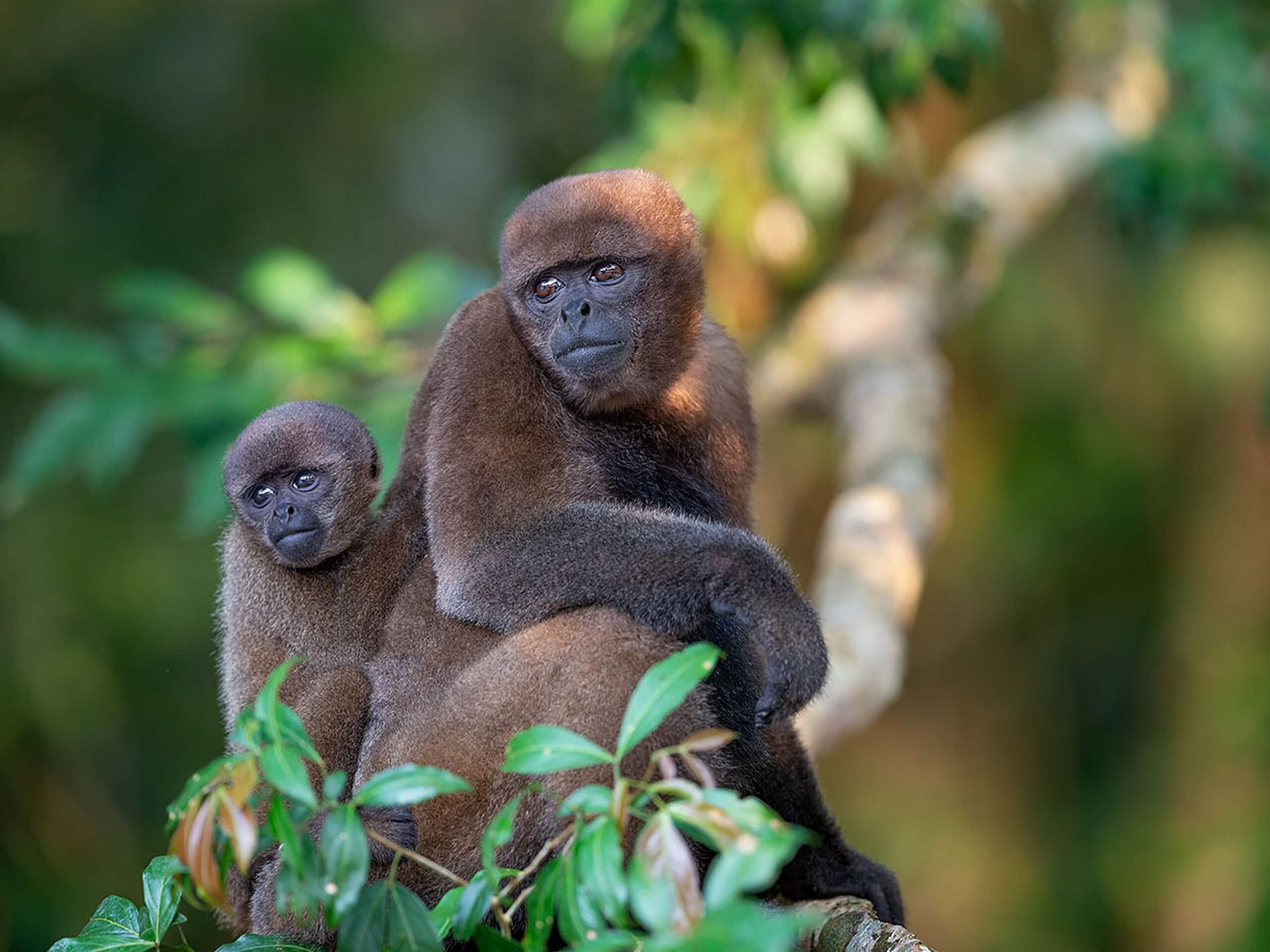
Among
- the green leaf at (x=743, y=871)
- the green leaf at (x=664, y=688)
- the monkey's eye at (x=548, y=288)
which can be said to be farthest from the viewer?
the monkey's eye at (x=548, y=288)

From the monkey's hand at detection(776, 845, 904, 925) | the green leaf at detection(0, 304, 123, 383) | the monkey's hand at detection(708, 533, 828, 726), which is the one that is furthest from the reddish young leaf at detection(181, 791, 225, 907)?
the green leaf at detection(0, 304, 123, 383)

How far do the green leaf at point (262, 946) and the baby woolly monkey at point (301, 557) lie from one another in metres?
0.96

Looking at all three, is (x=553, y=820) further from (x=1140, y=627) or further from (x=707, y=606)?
(x=1140, y=627)

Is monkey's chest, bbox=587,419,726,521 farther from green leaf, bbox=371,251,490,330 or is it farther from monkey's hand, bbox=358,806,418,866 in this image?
green leaf, bbox=371,251,490,330

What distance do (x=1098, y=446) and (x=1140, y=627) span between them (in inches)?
66.0

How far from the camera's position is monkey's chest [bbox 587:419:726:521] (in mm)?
4078

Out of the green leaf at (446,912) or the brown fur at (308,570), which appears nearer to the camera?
the green leaf at (446,912)

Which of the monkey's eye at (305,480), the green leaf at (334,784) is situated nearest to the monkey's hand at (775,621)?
the monkey's eye at (305,480)

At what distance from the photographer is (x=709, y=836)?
212cm

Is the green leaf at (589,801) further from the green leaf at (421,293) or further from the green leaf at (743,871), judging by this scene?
the green leaf at (421,293)

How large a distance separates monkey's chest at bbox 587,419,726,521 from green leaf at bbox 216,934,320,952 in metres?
1.62

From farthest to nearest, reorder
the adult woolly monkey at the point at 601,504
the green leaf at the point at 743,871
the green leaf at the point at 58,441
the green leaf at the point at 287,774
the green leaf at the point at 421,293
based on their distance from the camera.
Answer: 1. the green leaf at the point at 421,293
2. the green leaf at the point at 58,441
3. the adult woolly monkey at the point at 601,504
4. the green leaf at the point at 287,774
5. the green leaf at the point at 743,871

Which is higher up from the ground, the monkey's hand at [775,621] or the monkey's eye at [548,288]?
the monkey's eye at [548,288]

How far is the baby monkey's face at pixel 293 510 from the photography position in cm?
391
